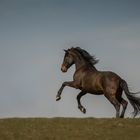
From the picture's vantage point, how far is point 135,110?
24344 millimetres

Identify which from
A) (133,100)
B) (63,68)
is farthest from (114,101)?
(63,68)

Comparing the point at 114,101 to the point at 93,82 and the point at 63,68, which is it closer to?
the point at 93,82

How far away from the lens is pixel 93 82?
24.4 metres

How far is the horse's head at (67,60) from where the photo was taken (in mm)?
Answer: 26234

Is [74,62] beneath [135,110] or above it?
above
